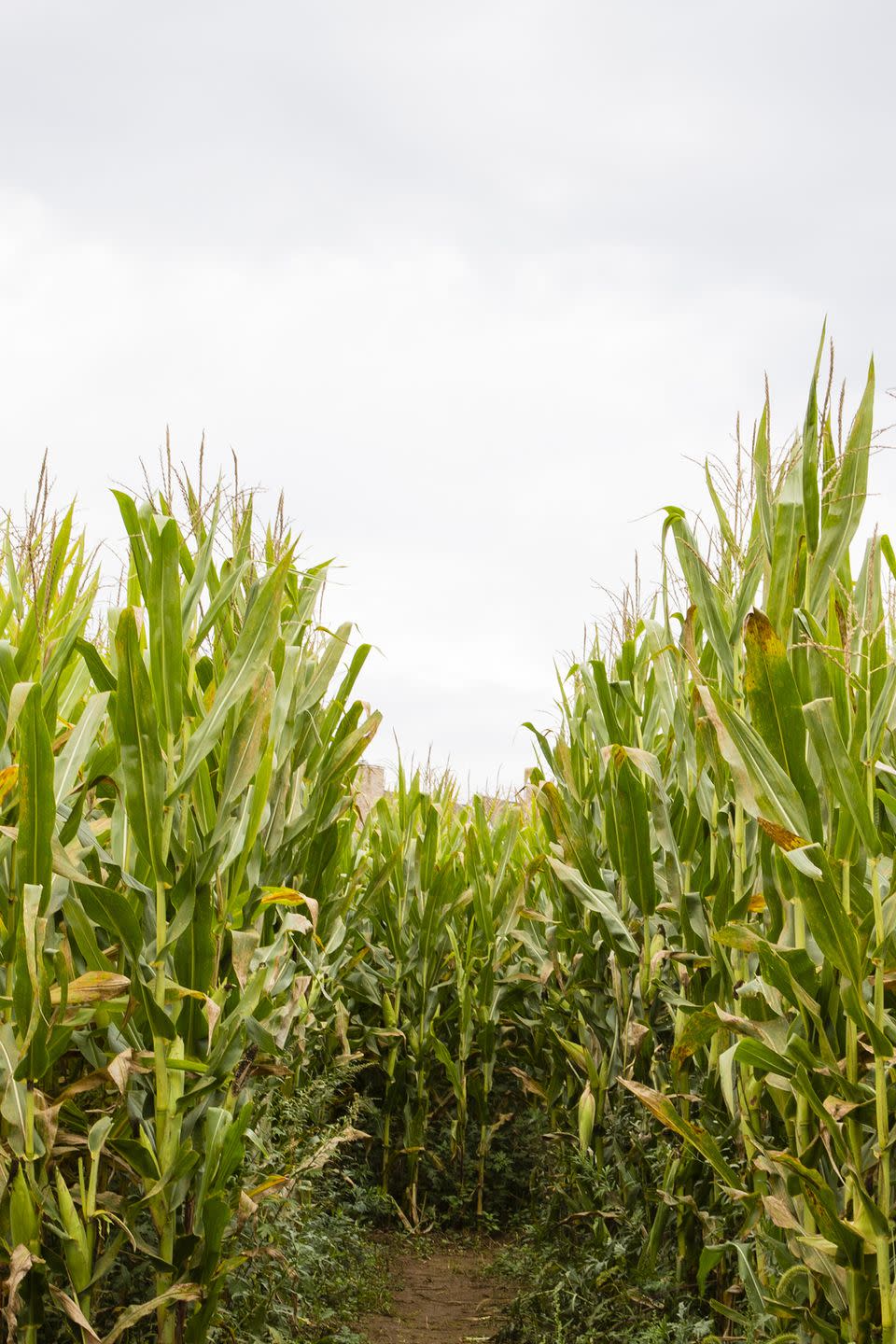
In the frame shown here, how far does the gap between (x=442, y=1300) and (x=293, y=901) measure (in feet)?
9.66

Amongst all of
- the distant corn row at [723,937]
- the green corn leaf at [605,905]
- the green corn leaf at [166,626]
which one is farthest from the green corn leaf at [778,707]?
the green corn leaf at [605,905]

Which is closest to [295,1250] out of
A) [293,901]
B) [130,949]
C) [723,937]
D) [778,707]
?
[293,901]

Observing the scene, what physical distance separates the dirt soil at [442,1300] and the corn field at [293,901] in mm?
1188

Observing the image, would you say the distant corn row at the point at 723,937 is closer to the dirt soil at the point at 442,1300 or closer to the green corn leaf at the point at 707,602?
the green corn leaf at the point at 707,602

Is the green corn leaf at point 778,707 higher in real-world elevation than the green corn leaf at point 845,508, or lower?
lower

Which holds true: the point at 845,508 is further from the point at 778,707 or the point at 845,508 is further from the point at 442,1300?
the point at 442,1300

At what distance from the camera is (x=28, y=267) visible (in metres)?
3.62

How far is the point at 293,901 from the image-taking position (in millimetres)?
2617

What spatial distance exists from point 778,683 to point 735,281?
7.68 ft

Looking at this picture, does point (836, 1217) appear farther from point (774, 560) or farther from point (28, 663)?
point (28, 663)

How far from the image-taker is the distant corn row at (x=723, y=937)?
2029 millimetres

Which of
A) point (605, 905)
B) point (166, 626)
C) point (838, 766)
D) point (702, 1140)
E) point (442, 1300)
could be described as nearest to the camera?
point (838, 766)

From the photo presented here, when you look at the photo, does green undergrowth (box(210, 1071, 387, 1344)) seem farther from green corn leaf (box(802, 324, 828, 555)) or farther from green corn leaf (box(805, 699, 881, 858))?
green corn leaf (box(802, 324, 828, 555))

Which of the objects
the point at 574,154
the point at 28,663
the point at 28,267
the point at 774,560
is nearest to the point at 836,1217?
the point at 774,560
